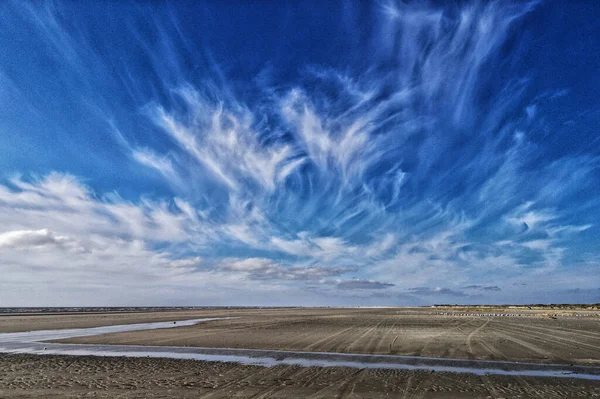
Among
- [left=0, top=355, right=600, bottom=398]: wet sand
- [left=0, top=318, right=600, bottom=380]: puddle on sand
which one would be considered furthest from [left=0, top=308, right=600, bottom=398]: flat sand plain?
[left=0, top=318, right=600, bottom=380]: puddle on sand

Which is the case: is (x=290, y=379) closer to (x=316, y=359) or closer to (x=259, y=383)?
(x=259, y=383)

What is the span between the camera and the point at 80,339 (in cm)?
3259

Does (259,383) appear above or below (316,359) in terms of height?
below

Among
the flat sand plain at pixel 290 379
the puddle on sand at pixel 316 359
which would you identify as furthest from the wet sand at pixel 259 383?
the puddle on sand at pixel 316 359

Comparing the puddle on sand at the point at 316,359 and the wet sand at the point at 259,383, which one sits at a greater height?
the puddle on sand at the point at 316,359

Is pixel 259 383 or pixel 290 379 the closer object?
pixel 259 383

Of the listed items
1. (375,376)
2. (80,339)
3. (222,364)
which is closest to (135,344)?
(80,339)

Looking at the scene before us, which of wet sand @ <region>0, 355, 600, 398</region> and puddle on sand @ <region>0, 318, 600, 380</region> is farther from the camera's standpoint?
puddle on sand @ <region>0, 318, 600, 380</region>

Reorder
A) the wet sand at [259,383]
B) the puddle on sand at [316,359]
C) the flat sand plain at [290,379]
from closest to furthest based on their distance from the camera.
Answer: the wet sand at [259,383]
the flat sand plain at [290,379]
the puddle on sand at [316,359]

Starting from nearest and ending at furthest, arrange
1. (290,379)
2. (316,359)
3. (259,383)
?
(259,383) → (290,379) → (316,359)

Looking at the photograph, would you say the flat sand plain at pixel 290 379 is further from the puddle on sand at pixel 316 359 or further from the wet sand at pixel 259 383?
the puddle on sand at pixel 316 359

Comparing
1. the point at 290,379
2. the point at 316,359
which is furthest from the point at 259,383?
the point at 316,359

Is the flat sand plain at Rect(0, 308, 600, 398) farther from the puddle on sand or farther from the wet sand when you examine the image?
the puddle on sand

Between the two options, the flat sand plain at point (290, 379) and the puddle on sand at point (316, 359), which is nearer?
the flat sand plain at point (290, 379)
